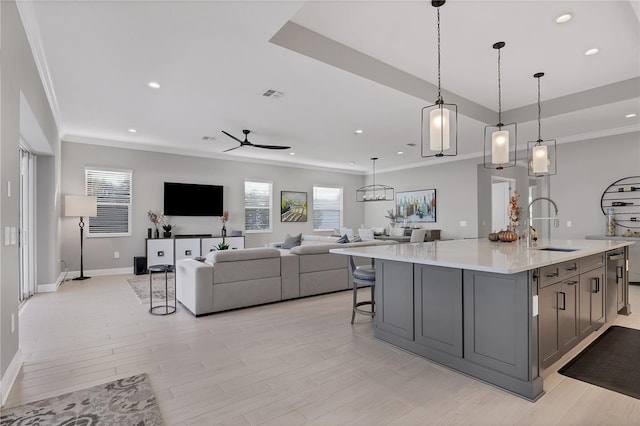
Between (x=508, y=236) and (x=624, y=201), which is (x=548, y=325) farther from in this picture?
(x=624, y=201)

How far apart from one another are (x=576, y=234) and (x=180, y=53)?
7.30 m

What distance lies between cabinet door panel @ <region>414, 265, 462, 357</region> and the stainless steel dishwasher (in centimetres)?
215

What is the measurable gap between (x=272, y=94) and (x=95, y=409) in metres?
3.63

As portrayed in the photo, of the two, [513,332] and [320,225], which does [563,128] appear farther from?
[320,225]

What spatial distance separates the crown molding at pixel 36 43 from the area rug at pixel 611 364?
4951mm

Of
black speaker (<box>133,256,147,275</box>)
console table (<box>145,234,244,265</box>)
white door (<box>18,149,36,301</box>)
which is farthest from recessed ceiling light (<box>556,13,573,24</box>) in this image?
black speaker (<box>133,256,147,275</box>)

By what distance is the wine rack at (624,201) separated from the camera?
5.77 m

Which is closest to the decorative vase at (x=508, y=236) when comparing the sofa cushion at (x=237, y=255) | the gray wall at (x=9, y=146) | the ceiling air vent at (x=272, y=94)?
the sofa cushion at (x=237, y=255)

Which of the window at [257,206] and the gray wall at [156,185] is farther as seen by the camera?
the window at [257,206]

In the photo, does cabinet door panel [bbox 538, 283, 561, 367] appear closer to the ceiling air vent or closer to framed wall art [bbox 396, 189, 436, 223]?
the ceiling air vent

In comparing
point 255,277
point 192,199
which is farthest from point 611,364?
point 192,199

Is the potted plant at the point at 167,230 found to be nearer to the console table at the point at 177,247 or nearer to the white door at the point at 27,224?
the console table at the point at 177,247

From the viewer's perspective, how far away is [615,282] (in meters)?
3.77

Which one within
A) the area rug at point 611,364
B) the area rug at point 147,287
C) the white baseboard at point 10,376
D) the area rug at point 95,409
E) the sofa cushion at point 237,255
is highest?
the sofa cushion at point 237,255
